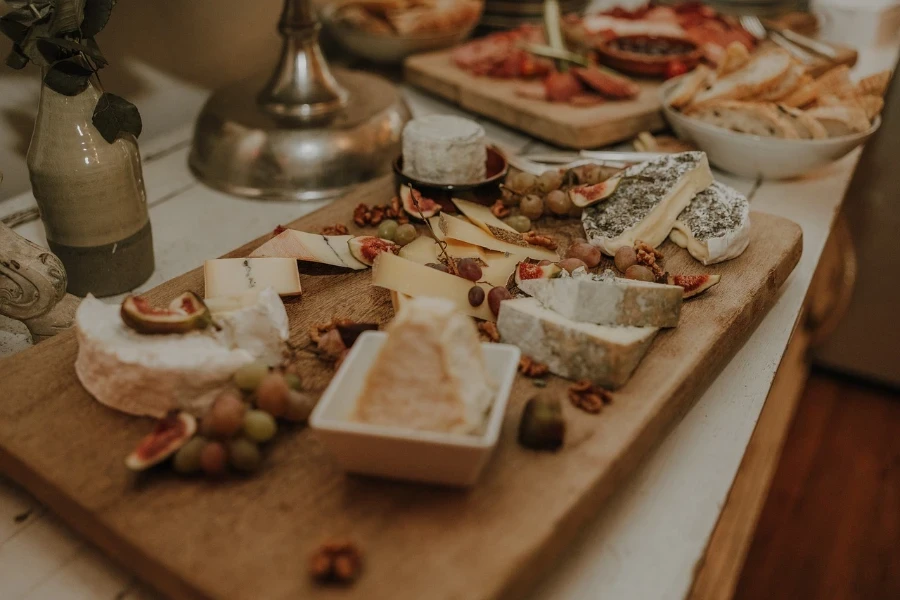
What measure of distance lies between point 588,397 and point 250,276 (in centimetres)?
50

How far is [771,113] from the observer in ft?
4.93

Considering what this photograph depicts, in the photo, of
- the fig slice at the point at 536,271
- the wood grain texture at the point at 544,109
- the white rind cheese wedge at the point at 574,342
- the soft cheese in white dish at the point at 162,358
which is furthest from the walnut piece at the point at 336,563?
the wood grain texture at the point at 544,109

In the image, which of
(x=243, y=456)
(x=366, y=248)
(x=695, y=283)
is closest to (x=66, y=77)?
(x=366, y=248)

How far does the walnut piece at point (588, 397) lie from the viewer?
87 cm

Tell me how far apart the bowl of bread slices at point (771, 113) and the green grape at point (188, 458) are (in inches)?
46.9

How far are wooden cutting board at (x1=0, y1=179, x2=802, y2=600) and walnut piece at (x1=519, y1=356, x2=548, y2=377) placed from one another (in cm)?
2

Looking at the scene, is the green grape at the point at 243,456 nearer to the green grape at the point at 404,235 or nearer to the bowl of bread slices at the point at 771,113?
the green grape at the point at 404,235

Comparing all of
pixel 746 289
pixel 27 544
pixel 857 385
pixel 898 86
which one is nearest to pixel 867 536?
pixel 857 385

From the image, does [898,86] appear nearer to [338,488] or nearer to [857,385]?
[857,385]

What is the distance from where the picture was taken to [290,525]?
0.73 meters

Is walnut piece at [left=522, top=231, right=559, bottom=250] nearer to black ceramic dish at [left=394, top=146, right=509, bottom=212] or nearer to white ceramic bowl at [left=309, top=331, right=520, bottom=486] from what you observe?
black ceramic dish at [left=394, top=146, right=509, bottom=212]

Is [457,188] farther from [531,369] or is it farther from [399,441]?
[399,441]

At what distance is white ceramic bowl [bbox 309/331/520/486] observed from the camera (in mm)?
712

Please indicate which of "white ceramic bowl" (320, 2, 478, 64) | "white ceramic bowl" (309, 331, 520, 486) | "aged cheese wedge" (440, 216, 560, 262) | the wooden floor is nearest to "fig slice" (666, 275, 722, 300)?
"aged cheese wedge" (440, 216, 560, 262)
